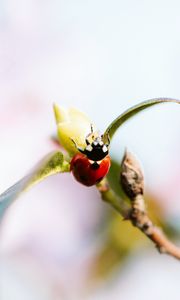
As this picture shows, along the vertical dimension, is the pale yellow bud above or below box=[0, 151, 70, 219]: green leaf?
below

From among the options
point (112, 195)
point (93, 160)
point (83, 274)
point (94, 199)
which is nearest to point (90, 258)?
point (83, 274)

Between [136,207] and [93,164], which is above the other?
[93,164]

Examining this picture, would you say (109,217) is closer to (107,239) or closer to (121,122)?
(107,239)

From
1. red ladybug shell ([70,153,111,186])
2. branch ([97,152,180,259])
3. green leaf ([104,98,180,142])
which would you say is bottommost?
branch ([97,152,180,259])

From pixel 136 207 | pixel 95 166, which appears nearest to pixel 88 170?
pixel 95 166

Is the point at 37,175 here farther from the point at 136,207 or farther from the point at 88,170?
the point at 136,207

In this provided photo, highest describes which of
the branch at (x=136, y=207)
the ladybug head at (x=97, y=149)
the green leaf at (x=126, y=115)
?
the green leaf at (x=126, y=115)

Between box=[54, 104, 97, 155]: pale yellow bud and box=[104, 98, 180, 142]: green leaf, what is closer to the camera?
box=[104, 98, 180, 142]: green leaf
